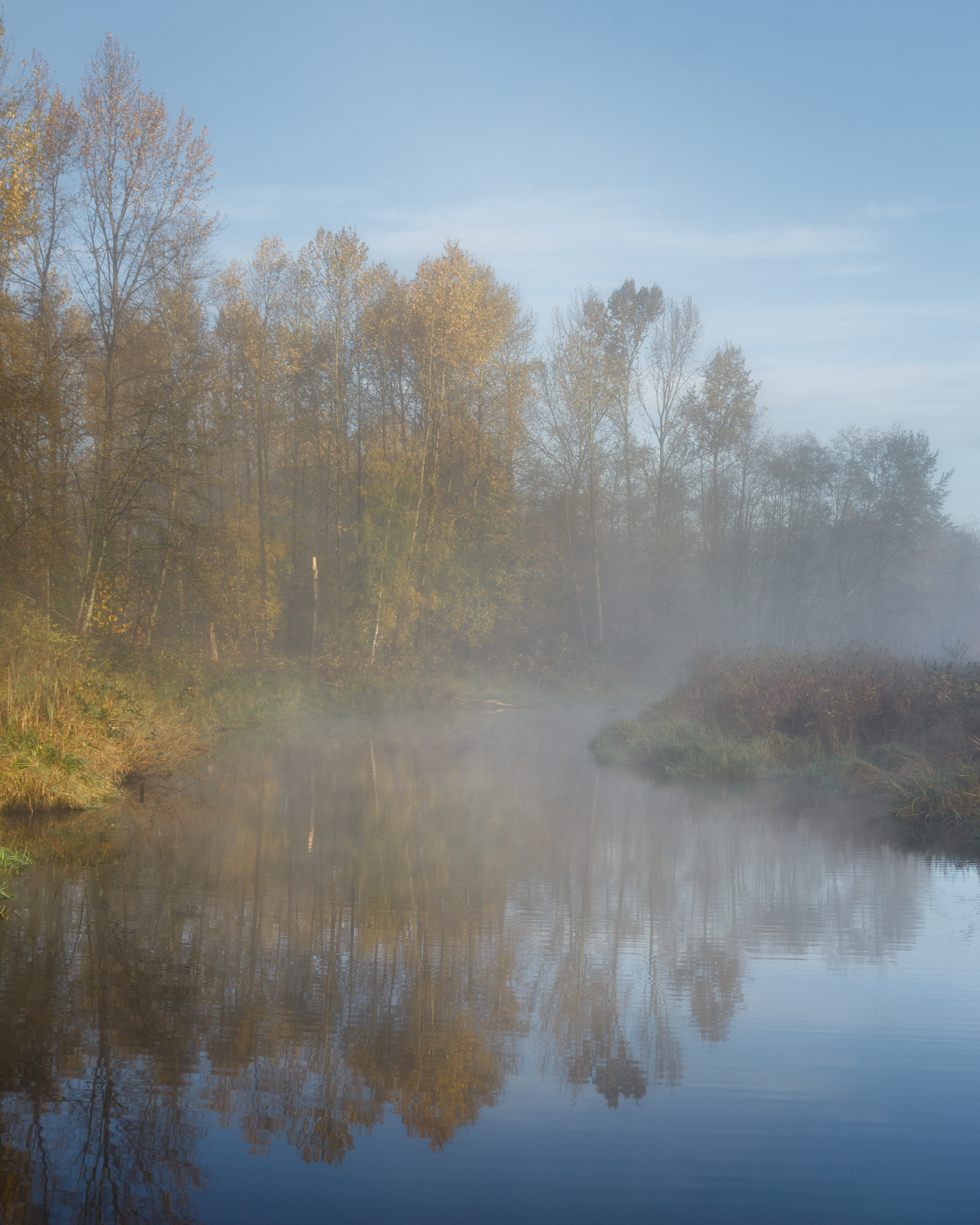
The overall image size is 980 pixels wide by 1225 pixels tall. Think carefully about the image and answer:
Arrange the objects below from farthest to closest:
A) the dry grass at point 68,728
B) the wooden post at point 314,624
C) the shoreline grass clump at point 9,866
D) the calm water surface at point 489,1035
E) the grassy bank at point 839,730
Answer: the wooden post at point 314,624
the grassy bank at point 839,730
the dry grass at point 68,728
the shoreline grass clump at point 9,866
the calm water surface at point 489,1035

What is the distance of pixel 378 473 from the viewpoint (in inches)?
1357

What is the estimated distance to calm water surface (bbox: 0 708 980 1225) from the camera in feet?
11.6

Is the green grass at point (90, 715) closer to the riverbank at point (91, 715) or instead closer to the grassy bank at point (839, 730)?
the riverbank at point (91, 715)

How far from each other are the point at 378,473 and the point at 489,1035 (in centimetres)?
3056

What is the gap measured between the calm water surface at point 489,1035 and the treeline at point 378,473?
8.13 m

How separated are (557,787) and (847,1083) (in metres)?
11.1

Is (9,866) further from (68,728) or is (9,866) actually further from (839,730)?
(839,730)

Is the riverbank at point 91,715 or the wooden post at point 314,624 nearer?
the riverbank at point 91,715

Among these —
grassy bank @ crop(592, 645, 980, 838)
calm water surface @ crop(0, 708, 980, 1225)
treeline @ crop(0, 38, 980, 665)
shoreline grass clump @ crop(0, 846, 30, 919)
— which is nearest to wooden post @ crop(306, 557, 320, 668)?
treeline @ crop(0, 38, 980, 665)

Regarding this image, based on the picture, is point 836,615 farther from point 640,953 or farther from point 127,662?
point 640,953

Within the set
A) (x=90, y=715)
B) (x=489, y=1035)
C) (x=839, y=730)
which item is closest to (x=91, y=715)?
(x=90, y=715)

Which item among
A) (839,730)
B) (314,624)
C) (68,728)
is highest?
(314,624)

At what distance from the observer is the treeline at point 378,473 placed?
16672mm

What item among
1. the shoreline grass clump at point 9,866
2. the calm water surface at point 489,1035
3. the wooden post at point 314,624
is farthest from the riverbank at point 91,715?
the wooden post at point 314,624
